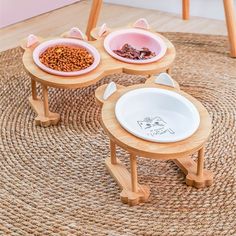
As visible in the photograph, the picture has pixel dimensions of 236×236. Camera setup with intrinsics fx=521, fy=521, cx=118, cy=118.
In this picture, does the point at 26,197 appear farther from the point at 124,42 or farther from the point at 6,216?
the point at 124,42

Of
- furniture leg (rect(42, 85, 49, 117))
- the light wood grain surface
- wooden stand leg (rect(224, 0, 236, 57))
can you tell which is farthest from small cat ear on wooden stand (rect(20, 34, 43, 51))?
wooden stand leg (rect(224, 0, 236, 57))

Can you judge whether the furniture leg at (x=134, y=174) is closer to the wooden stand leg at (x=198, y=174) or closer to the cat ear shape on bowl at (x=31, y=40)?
the wooden stand leg at (x=198, y=174)

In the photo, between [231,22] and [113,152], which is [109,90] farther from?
[231,22]

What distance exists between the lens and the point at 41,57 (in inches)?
48.6

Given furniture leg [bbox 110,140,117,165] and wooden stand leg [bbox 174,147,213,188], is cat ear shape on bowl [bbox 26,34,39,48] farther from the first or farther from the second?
wooden stand leg [bbox 174,147,213,188]

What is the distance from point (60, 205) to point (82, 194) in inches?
2.1

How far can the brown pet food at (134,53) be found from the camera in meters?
1.27

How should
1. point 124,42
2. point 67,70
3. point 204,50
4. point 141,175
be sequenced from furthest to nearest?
1. point 204,50
2. point 124,42
3. point 67,70
4. point 141,175

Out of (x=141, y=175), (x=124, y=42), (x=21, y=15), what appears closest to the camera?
(x=141, y=175)

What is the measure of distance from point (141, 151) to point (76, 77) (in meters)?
0.32

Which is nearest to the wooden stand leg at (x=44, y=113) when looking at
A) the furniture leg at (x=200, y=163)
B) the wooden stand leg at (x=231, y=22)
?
the furniture leg at (x=200, y=163)

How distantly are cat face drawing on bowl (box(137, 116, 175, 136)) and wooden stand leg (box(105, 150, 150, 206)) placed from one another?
0.07 metres

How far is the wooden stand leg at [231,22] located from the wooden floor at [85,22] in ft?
0.62

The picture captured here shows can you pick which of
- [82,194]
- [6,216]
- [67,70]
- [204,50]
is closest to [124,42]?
[67,70]
